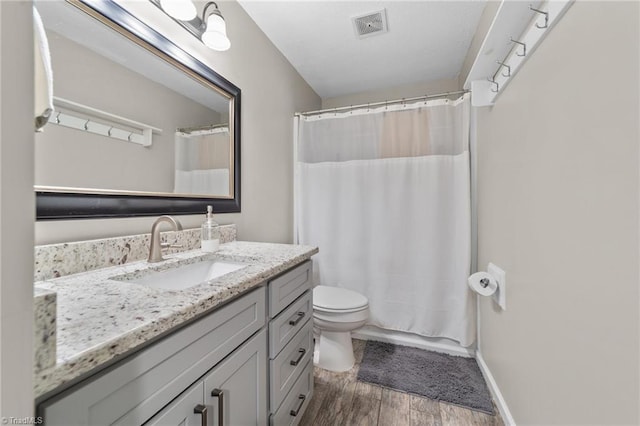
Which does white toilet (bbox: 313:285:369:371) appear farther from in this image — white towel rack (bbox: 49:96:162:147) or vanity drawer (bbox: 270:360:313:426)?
white towel rack (bbox: 49:96:162:147)

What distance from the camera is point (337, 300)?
171 centimetres

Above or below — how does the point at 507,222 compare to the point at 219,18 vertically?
below

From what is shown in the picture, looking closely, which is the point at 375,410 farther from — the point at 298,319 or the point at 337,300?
the point at 298,319

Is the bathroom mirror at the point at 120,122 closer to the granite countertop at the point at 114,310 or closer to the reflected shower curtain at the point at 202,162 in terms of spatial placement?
the reflected shower curtain at the point at 202,162

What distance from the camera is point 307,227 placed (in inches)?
87.1

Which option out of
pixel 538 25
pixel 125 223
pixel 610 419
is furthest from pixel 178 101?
pixel 610 419

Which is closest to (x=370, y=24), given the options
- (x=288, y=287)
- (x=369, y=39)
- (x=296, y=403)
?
(x=369, y=39)

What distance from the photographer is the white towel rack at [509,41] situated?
91 centimetres

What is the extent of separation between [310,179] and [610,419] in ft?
6.33

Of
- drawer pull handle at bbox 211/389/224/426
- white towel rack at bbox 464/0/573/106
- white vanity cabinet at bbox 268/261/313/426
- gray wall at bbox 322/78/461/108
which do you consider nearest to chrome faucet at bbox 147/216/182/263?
white vanity cabinet at bbox 268/261/313/426

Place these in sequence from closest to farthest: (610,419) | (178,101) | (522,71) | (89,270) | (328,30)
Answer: (610,419)
(89,270)
(522,71)
(178,101)
(328,30)

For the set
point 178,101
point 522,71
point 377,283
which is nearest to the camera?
point 522,71

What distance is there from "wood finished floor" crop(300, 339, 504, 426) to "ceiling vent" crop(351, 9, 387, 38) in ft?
7.64

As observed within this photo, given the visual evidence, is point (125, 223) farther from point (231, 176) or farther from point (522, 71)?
point (522, 71)
